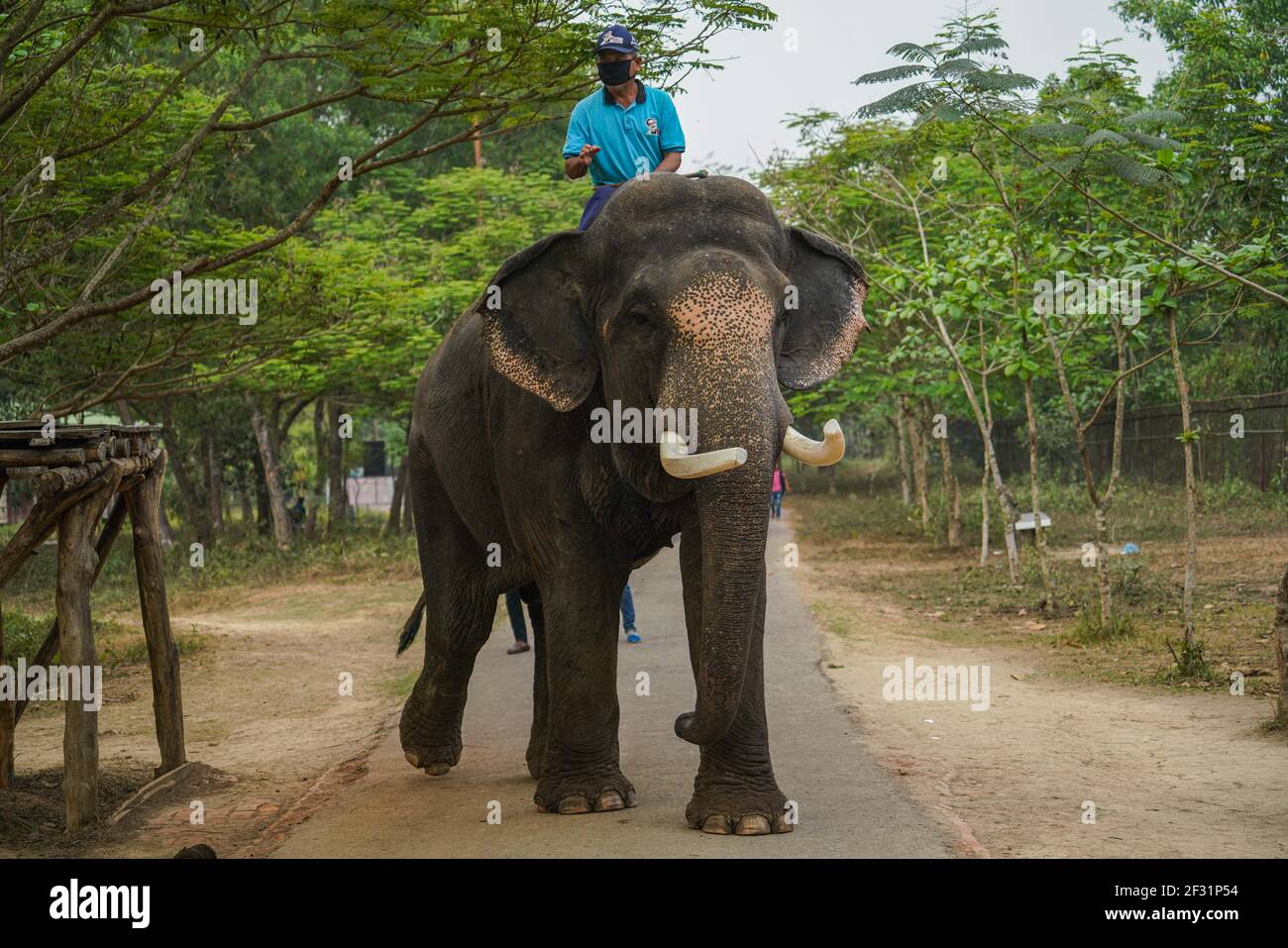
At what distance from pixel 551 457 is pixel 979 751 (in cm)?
362

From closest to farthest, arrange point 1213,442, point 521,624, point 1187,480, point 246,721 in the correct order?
point 1187,480
point 246,721
point 521,624
point 1213,442

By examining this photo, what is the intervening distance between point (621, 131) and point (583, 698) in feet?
9.36

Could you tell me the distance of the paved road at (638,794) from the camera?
6.18 meters

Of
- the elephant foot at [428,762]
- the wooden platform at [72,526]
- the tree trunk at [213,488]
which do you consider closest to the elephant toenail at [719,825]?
the elephant foot at [428,762]

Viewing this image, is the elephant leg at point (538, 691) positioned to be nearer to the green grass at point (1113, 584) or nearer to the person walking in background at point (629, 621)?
the green grass at point (1113, 584)

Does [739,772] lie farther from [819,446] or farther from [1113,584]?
[1113,584]

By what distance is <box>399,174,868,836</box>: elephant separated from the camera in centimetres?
584

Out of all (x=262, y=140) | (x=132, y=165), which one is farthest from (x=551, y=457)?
(x=262, y=140)

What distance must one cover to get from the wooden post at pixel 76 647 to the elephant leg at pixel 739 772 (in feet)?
10.5

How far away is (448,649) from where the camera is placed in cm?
859

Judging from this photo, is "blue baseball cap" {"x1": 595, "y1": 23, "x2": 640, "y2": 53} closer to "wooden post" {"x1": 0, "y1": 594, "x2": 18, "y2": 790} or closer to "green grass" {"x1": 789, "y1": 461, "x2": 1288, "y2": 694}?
→ "wooden post" {"x1": 0, "y1": 594, "x2": 18, "y2": 790}

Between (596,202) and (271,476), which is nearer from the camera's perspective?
(596,202)

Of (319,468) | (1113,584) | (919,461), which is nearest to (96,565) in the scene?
(1113,584)

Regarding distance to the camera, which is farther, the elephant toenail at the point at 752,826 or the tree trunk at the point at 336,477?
the tree trunk at the point at 336,477
